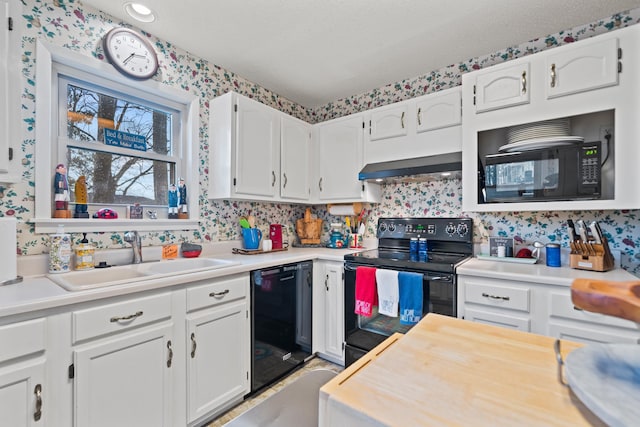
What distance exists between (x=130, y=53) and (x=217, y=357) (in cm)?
204

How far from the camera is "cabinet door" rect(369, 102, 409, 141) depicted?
2.47 metres

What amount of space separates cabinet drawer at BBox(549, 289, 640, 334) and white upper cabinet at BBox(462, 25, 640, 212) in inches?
22.1

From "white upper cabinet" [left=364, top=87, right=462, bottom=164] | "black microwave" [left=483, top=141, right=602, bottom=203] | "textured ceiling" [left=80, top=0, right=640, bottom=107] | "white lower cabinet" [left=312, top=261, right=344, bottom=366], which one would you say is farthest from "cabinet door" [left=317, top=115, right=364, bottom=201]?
"black microwave" [left=483, top=141, right=602, bottom=203]

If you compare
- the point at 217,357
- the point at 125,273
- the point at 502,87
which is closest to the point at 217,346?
the point at 217,357

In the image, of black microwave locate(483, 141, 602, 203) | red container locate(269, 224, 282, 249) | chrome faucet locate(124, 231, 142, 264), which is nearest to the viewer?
black microwave locate(483, 141, 602, 203)

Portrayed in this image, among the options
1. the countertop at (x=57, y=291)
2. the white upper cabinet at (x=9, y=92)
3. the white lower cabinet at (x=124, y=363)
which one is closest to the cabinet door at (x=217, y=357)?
the white lower cabinet at (x=124, y=363)

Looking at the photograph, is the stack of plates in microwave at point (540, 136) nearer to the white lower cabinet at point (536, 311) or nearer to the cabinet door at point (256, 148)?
the white lower cabinet at point (536, 311)

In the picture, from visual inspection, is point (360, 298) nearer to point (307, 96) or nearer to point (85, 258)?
point (85, 258)

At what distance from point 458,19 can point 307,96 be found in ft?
5.25

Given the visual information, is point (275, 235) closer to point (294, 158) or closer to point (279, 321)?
point (294, 158)

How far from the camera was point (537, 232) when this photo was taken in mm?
2127

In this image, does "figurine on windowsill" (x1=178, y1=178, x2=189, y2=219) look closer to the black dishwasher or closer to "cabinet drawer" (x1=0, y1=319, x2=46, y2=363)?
the black dishwasher

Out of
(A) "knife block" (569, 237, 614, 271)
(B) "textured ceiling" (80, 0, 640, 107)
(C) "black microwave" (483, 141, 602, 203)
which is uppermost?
(B) "textured ceiling" (80, 0, 640, 107)

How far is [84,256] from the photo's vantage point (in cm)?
170
